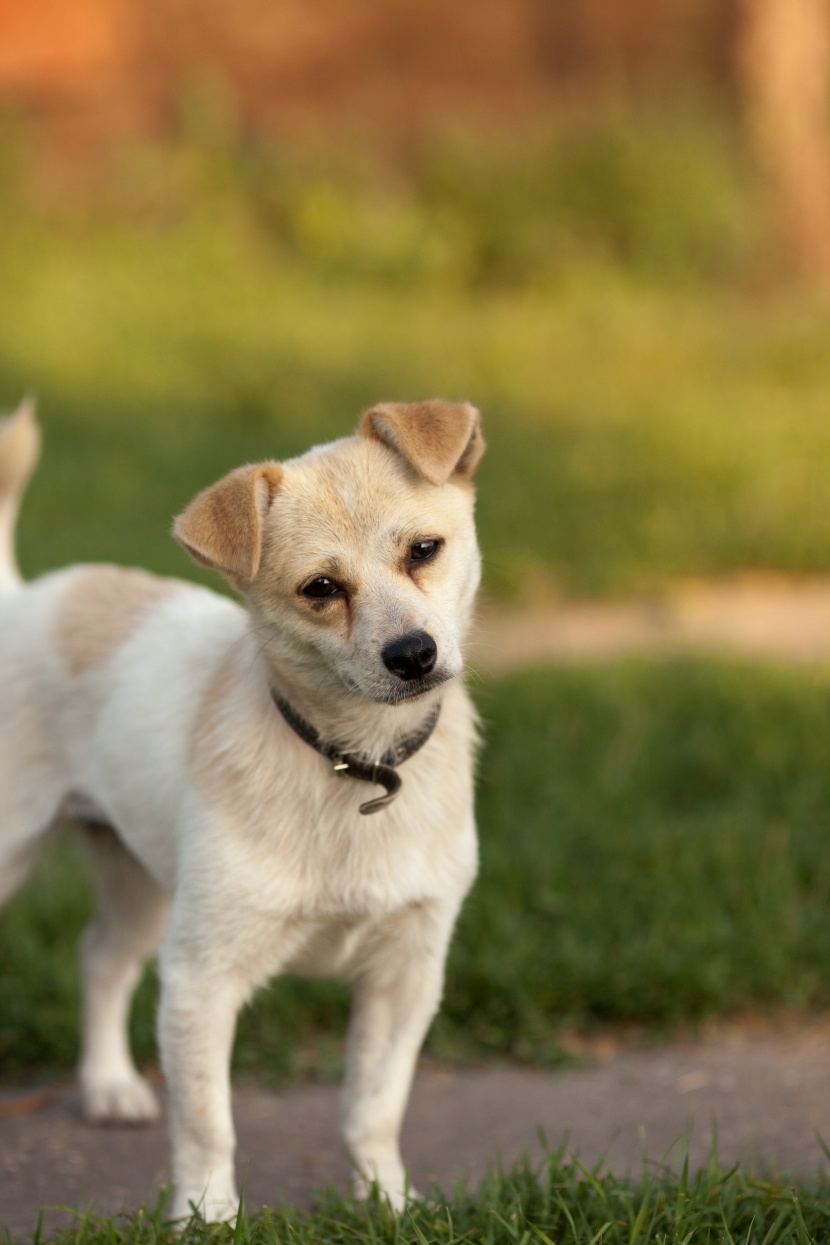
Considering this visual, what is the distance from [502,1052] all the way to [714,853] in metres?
1.02

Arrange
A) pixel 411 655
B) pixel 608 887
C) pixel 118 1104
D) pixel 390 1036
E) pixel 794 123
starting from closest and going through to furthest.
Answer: pixel 411 655
pixel 390 1036
pixel 118 1104
pixel 608 887
pixel 794 123

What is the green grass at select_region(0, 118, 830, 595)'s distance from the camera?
770 cm

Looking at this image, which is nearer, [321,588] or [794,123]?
[321,588]

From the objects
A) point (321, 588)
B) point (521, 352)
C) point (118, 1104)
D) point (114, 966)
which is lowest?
point (118, 1104)

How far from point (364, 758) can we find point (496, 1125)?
1071mm

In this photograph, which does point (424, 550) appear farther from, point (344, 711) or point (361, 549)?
point (344, 711)

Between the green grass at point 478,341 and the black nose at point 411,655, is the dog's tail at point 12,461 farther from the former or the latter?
the green grass at point 478,341

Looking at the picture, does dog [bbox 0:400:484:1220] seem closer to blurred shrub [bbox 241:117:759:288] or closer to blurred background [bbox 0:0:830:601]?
blurred background [bbox 0:0:830:601]

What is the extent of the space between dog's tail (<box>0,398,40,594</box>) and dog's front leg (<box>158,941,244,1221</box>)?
130 cm

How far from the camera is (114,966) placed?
3842 millimetres

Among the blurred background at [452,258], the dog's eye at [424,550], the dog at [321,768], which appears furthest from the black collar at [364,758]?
the blurred background at [452,258]

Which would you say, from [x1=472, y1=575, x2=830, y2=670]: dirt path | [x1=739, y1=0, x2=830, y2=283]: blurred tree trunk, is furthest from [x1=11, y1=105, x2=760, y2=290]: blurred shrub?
[x1=472, y1=575, x2=830, y2=670]: dirt path

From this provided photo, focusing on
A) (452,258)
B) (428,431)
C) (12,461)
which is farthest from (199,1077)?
(452,258)

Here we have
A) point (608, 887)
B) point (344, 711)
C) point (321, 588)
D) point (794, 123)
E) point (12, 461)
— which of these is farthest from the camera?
point (794, 123)
